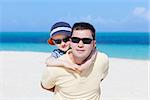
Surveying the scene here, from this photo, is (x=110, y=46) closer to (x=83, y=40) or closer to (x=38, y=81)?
(x=38, y=81)

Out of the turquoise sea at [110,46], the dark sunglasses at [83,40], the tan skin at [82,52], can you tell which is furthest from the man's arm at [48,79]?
the turquoise sea at [110,46]

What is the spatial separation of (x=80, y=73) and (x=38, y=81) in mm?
6836

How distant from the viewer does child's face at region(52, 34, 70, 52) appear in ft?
10.7

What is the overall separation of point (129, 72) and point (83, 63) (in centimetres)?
855

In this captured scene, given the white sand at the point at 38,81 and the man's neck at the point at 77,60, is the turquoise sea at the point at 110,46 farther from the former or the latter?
the man's neck at the point at 77,60

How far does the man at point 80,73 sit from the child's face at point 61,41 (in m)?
A: 0.37

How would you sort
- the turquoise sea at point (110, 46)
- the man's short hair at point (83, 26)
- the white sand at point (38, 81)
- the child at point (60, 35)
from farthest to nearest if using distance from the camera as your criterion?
the turquoise sea at point (110, 46) → the white sand at point (38, 81) → the child at point (60, 35) → the man's short hair at point (83, 26)

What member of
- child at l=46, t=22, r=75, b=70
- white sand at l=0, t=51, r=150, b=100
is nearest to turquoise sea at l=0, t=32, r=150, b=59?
white sand at l=0, t=51, r=150, b=100

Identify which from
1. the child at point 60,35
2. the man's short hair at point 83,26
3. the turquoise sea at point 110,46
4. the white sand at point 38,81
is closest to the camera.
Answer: the man's short hair at point 83,26

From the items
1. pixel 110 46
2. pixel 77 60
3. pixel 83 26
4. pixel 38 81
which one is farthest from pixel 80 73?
pixel 110 46

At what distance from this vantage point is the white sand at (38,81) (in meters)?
8.00

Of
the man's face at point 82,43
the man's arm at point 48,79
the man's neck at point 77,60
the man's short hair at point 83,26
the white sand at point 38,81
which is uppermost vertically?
the man's short hair at point 83,26

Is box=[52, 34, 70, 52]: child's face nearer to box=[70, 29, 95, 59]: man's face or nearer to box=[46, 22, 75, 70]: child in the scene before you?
box=[46, 22, 75, 70]: child

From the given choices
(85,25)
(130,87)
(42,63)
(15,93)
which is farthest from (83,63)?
(42,63)
